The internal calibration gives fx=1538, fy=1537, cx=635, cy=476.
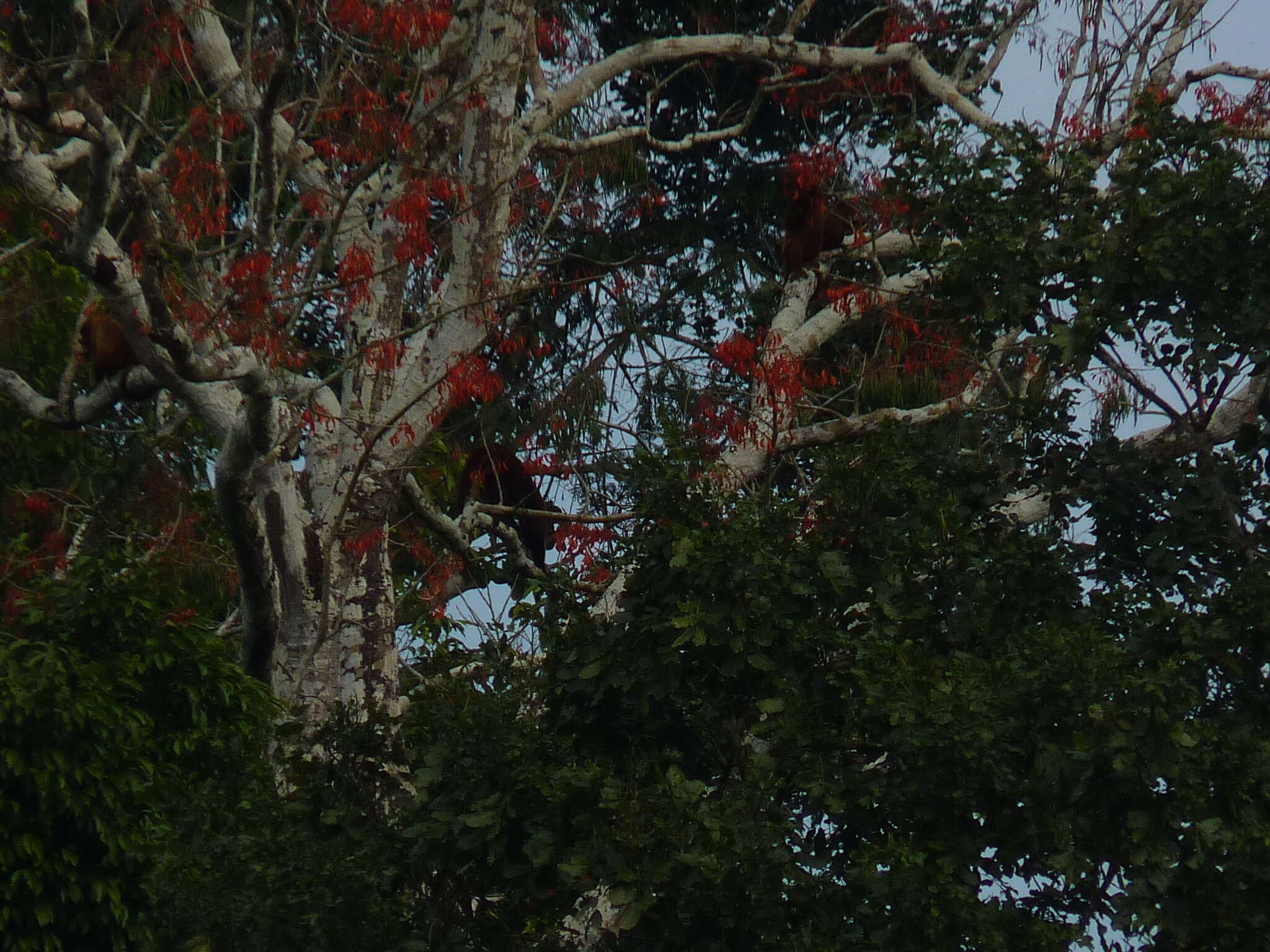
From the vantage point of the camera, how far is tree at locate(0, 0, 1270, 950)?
14.7 ft

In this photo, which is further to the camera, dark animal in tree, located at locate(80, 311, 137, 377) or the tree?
dark animal in tree, located at locate(80, 311, 137, 377)

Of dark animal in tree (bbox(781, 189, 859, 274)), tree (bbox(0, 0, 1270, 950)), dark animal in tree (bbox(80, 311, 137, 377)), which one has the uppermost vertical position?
dark animal in tree (bbox(781, 189, 859, 274))

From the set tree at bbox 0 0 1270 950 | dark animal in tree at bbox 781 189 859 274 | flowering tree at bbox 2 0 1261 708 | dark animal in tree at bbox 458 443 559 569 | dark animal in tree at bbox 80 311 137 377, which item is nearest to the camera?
tree at bbox 0 0 1270 950

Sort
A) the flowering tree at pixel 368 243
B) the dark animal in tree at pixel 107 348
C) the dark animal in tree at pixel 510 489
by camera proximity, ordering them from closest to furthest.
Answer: the flowering tree at pixel 368 243, the dark animal in tree at pixel 107 348, the dark animal in tree at pixel 510 489

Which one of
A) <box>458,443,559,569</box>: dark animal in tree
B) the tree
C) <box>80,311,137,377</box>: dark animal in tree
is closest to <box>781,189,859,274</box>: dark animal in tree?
the tree

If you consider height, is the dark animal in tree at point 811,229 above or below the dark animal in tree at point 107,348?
above

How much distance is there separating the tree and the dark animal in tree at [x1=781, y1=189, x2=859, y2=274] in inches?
3.5

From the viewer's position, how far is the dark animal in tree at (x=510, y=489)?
10680 mm

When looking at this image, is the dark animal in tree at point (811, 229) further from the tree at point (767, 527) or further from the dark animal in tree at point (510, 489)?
the dark animal in tree at point (510, 489)

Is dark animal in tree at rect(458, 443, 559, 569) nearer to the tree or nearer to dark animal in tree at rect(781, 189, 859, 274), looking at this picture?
the tree

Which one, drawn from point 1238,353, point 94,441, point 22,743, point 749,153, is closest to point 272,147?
point 22,743

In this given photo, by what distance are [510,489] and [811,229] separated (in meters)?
2.75

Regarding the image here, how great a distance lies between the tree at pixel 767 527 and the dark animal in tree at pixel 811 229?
0.09 metres

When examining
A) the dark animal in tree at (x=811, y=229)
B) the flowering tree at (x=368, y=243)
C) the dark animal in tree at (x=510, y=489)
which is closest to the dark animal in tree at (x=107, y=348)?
the flowering tree at (x=368, y=243)
